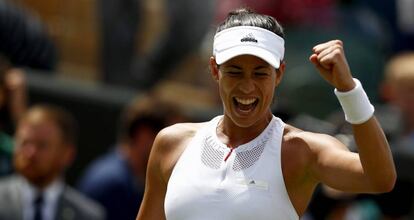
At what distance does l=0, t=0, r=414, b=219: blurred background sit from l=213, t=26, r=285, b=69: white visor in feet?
15.1

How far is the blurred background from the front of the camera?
10.8 metres

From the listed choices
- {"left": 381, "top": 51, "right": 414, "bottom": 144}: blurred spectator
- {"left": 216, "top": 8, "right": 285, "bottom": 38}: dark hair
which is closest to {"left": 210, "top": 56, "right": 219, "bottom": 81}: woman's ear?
{"left": 216, "top": 8, "right": 285, "bottom": 38}: dark hair

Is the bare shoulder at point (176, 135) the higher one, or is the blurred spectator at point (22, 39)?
the bare shoulder at point (176, 135)

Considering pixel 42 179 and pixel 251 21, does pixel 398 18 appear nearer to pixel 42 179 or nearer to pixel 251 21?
pixel 42 179

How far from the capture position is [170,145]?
5.72 meters

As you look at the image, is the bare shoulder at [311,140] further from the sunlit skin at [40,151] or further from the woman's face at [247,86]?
the sunlit skin at [40,151]

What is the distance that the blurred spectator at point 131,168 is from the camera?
9.43 m

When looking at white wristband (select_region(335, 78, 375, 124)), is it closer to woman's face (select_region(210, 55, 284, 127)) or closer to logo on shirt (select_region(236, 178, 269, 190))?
woman's face (select_region(210, 55, 284, 127))

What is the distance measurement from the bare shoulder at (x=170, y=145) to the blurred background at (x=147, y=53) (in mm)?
4344

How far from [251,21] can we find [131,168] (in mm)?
4140

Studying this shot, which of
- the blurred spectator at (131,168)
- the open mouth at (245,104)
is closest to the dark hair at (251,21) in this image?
the open mouth at (245,104)

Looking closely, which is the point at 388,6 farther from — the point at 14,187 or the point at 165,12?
the point at 14,187

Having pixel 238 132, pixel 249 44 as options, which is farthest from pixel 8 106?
pixel 249 44

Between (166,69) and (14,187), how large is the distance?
9.50 ft
